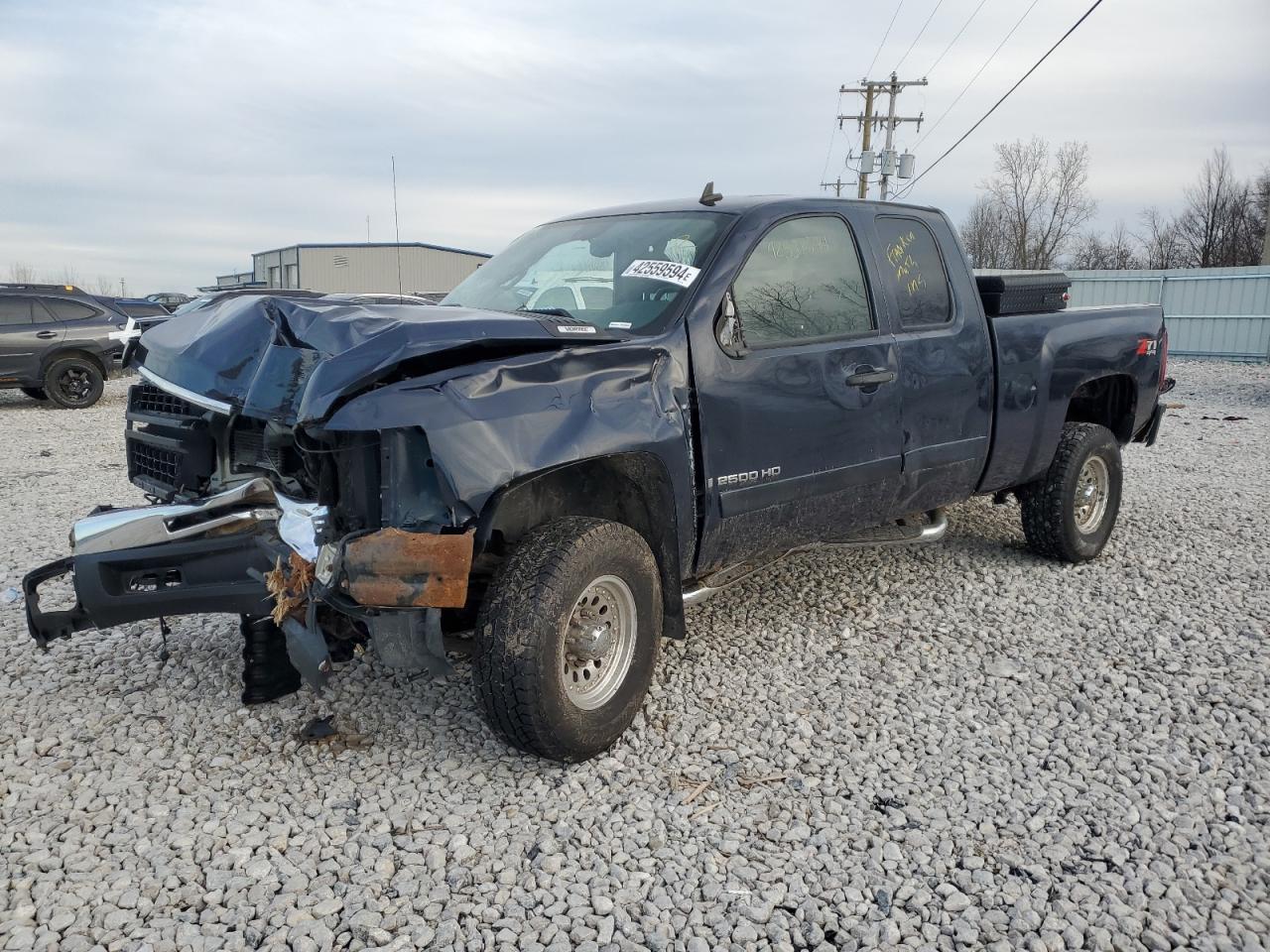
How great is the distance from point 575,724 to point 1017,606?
2.84m

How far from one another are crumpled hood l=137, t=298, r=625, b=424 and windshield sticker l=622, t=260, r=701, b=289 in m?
0.47

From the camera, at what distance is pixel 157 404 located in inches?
160

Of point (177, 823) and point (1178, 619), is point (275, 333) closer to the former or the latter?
point (177, 823)

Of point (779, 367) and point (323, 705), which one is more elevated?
point (779, 367)

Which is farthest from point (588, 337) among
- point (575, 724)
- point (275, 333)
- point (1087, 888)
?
point (1087, 888)

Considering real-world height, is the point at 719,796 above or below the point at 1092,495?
below

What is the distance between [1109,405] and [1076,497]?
2.79 ft

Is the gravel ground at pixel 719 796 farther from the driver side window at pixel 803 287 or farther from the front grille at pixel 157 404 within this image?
the driver side window at pixel 803 287

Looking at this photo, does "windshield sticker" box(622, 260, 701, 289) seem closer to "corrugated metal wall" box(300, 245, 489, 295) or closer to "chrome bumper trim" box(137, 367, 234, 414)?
"chrome bumper trim" box(137, 367, 234, 414)

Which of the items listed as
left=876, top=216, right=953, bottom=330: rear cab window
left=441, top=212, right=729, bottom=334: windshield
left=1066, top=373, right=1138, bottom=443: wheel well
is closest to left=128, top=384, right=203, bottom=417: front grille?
left=441, top=212, right=729, bottom=334: windshield

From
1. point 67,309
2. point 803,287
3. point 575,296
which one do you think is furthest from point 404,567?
point 67,309

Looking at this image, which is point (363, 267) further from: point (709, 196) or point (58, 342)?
point (709, 196)

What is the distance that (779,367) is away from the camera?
154 inches

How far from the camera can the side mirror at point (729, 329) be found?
3.76m
